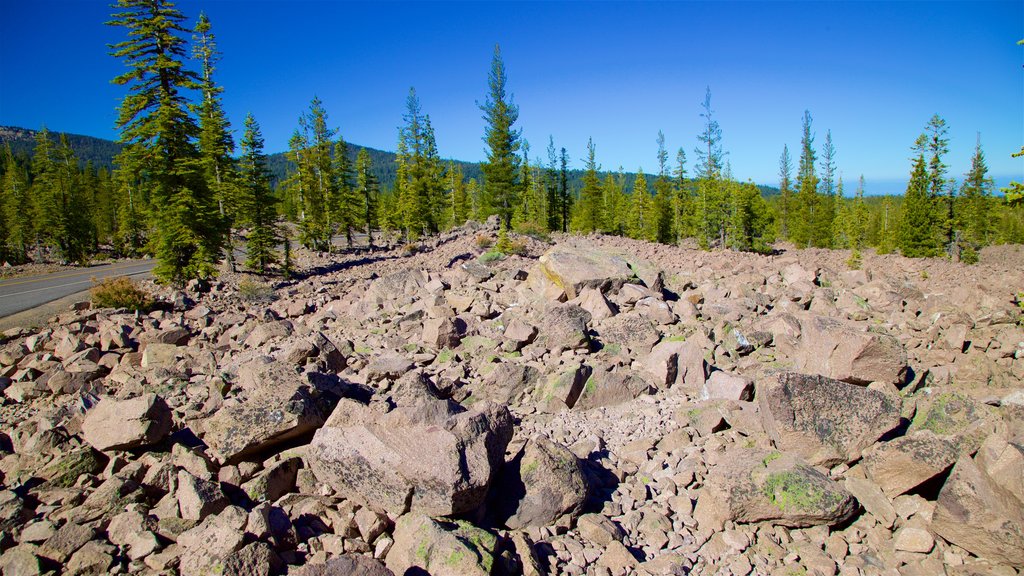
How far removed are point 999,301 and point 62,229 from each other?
177 feet

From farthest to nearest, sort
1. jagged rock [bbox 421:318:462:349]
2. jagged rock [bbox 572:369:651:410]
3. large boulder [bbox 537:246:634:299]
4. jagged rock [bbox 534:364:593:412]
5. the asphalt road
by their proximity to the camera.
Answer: the asphalt road
large boulder [bbox 537:246:634:299]
jagged rock [bbox 421:318:462:349]
jagged rock [bbox 572:369:651:410]
jagged rock [bbox 534:364:593:412]

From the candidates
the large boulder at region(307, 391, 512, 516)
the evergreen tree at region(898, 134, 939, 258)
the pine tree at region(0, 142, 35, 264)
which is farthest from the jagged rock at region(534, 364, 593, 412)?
the pine tree at region(0, 142, 35, 264)

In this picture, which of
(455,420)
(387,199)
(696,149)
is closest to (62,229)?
(387,199)

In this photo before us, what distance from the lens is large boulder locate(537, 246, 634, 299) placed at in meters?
14.5

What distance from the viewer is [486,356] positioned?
11102mm

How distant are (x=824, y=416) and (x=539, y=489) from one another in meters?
4.25

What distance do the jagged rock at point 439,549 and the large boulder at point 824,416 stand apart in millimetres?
4523

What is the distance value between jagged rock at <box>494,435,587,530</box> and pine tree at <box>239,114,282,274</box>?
2344 cm

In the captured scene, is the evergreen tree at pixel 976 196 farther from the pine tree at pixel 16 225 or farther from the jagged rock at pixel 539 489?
the pine tree at pixel 16 225

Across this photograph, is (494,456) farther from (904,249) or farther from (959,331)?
(904,249)

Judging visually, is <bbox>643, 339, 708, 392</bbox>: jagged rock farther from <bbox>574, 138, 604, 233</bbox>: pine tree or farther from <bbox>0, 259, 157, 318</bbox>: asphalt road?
<bbox>574, 138, 604, 233</bbox>: pine tree

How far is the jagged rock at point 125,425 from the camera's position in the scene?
628 centimetres

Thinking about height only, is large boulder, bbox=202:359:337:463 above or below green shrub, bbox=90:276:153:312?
below

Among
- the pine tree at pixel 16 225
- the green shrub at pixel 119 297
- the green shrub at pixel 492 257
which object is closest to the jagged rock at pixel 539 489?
the green shrub at pixel 492 257
